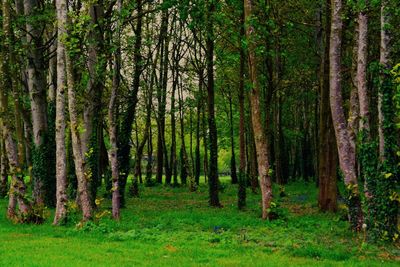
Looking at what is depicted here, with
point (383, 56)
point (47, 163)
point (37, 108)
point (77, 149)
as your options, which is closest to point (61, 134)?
point (77, 149)

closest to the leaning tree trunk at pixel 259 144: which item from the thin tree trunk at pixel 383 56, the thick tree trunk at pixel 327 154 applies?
the thick tree trunk at pixel 327 154

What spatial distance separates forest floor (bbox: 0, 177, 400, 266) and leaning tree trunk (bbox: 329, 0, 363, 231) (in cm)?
79

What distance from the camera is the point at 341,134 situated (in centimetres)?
1534

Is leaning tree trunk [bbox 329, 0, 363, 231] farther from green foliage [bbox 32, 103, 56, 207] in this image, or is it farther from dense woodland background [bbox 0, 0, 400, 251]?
green foliage [bbox 32, 103, 56, 207]

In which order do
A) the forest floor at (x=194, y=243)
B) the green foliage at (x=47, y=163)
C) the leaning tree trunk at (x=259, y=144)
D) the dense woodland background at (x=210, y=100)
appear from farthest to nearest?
1. the green foliage at (x=47, y=163)
2. the leaning tree trunk at (x=259, y=144)
3. the dense woodland background at (x=210, y=100)
4. the forest floor at (x=194, y=243)

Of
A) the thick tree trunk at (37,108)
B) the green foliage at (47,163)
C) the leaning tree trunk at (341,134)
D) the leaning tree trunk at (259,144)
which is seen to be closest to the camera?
the leaning tree trunk at (341,134)

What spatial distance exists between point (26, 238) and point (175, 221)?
5.82m

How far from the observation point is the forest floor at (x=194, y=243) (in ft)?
38.3

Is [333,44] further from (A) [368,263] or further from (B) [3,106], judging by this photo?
(B) [3,106]

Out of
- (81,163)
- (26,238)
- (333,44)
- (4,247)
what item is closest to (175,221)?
(81,163)

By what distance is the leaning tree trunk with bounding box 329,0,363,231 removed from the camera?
601 inches

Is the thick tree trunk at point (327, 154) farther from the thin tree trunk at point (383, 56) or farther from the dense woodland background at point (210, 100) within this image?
the thin tree trunk at point (383, 56)

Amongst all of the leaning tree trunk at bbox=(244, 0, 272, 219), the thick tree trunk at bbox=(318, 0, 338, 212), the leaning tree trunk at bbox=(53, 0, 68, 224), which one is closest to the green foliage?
the leaning tree trunk at bbox=(53, 0, 68, 224)

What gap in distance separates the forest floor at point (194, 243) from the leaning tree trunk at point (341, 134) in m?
0.79
